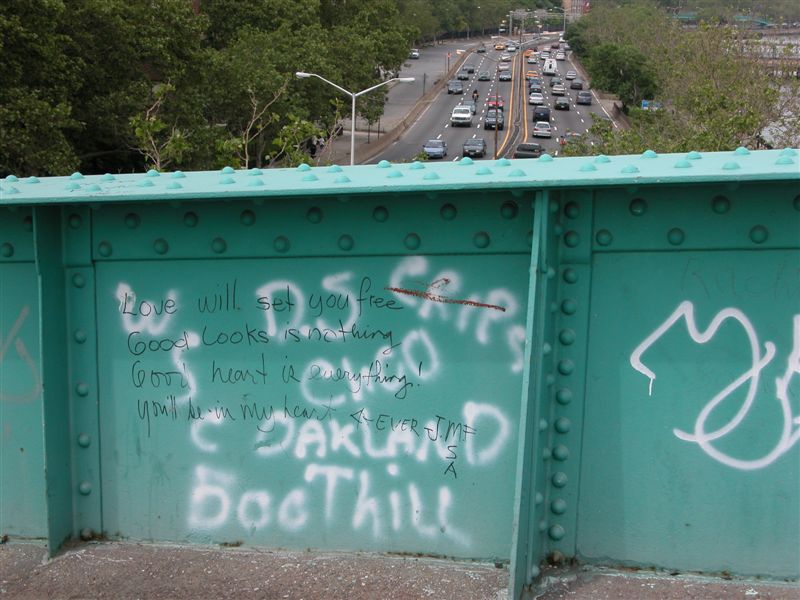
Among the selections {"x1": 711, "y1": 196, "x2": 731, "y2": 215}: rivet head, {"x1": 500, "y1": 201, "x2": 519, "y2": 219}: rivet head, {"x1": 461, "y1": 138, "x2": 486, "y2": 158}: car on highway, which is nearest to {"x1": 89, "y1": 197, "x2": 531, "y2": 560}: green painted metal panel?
{"x1": 500, "y1": 201, "x2": 519, "y2": 219}: rivet head

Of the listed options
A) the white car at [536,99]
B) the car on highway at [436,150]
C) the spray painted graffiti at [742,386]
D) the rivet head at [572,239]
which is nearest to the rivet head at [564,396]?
the spray painted graffiti at [742,386]

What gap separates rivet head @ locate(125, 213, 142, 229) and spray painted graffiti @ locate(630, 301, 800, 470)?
86.2 inches

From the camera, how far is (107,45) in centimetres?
3123

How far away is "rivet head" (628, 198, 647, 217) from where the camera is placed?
3.63m

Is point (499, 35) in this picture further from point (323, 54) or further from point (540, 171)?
point (540, 171)

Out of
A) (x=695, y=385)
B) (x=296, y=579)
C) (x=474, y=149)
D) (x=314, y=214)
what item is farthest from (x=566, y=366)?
(x=474, y=149)

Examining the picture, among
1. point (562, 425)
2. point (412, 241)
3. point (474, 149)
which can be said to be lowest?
point (474, 149)

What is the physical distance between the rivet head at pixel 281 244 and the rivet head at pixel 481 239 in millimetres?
795

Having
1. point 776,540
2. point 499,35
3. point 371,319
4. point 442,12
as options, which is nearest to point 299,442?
point 371,319

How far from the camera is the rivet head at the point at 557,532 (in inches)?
150

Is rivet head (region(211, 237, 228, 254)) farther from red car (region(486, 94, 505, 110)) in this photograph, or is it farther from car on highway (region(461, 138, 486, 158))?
red car (region(486, 94, 505, 110))

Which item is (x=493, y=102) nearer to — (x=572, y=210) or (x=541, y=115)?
(x=541, y=115)

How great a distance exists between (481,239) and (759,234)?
1.04 meters

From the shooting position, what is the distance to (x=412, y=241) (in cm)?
387
